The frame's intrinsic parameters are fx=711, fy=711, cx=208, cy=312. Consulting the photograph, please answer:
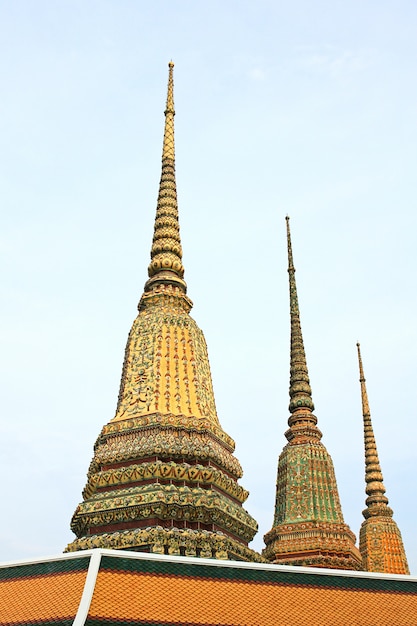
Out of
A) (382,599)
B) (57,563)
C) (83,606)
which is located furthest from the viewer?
(382,599)

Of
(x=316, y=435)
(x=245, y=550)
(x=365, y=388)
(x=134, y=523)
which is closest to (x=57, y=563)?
(x=134, y=523)

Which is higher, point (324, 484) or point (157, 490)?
point (324, 484)

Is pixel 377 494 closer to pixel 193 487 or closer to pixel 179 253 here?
pixel 179 253

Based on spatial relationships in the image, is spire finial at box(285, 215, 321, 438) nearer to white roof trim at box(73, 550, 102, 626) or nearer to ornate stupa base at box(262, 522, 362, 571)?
ornate stupa base at box(262, 522, 362, 571)

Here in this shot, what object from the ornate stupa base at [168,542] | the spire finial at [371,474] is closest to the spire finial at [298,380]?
the spire finial at [371,474]

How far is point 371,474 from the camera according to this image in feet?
95.7

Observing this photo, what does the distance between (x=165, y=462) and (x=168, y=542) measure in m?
1.63

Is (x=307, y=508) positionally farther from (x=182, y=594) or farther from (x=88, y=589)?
(x=88, y=589)

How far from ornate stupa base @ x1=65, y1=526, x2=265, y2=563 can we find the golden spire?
6559mm

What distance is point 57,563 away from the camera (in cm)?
962

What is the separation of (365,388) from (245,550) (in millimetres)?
20666

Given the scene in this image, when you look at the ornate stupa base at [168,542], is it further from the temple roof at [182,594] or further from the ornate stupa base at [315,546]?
the ornate stupa base at [315,546]

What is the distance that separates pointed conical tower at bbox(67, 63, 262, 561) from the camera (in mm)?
12094

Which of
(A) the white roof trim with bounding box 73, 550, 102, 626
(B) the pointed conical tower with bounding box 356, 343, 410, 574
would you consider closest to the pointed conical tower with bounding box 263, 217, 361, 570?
(B) the pointed conical tower with bounding box 356, 343, 410, 574
